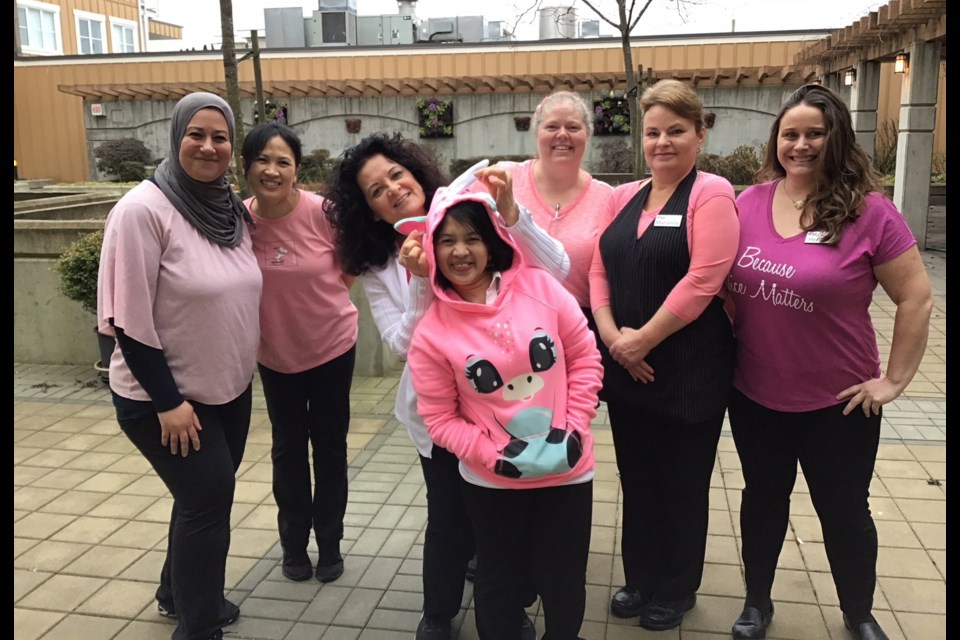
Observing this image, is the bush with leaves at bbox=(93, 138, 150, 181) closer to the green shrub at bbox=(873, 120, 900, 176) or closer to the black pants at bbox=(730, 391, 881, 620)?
the green shrub at bbox=(873, 120, 900, 176)

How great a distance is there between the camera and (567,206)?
278cm

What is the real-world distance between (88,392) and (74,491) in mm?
1981

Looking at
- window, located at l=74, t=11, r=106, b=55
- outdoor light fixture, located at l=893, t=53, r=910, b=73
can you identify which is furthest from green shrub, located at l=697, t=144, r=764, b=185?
window, located at l=74, t=11, r=106, b=55

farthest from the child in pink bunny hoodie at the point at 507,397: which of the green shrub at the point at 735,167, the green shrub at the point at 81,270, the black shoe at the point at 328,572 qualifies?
the green shrub at the point at 735,167

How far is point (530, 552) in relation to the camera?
238 centimetres

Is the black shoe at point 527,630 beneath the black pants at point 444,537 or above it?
beneath

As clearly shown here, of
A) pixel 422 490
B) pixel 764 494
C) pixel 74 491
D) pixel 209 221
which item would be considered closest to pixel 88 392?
pixel 74 491

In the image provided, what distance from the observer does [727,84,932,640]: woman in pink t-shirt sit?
2.35 meters

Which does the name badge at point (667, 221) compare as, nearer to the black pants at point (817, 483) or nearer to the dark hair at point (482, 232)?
the dark hair at point (482, 232)

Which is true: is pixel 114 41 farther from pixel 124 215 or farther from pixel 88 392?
pixel 124 215

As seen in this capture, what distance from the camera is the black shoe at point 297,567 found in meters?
3.24

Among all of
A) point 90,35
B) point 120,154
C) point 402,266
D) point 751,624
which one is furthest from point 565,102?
point 90,35

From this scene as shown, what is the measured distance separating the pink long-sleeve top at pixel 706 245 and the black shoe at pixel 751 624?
1.19 m

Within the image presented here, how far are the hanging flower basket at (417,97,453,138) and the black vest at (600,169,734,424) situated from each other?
56.6 ft
